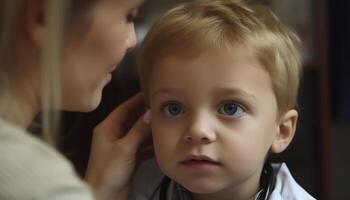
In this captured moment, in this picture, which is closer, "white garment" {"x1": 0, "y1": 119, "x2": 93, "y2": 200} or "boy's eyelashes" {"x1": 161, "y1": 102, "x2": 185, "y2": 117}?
"white garment" {"x1": 0, "y1": 119, "x2": 93, "y2": 200}

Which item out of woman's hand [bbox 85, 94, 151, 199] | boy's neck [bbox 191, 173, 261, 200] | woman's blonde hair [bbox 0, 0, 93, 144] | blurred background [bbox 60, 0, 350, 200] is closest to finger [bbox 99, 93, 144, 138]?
woman's hand [bbox 85, 94, 151, 199]

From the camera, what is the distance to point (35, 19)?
0.80 meters

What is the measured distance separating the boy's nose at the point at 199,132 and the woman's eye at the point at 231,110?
0.03 metres

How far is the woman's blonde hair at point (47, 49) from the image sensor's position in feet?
2.47

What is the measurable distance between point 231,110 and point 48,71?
1.21 ft

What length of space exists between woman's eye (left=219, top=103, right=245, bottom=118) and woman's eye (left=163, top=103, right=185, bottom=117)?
0.23 feet

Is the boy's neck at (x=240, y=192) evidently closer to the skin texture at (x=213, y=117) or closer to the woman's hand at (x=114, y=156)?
the skin texture at (x=213, y=117)

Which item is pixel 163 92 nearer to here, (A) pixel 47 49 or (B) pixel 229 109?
(B) pixel 229 109

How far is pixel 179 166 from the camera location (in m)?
1.04

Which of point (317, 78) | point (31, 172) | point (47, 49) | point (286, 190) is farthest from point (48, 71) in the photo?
point (317, 78)

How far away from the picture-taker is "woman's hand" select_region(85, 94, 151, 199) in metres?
1.17

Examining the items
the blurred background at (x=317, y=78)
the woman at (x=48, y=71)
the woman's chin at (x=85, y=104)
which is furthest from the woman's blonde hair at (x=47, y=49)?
the blurred background at (x=317, y=78)

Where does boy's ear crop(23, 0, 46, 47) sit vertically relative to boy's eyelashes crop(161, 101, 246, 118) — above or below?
above

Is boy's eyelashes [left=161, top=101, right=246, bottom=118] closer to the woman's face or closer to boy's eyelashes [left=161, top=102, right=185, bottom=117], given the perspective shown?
boy's eyelashes [left=161, top=102, right=185, bottom=117]
